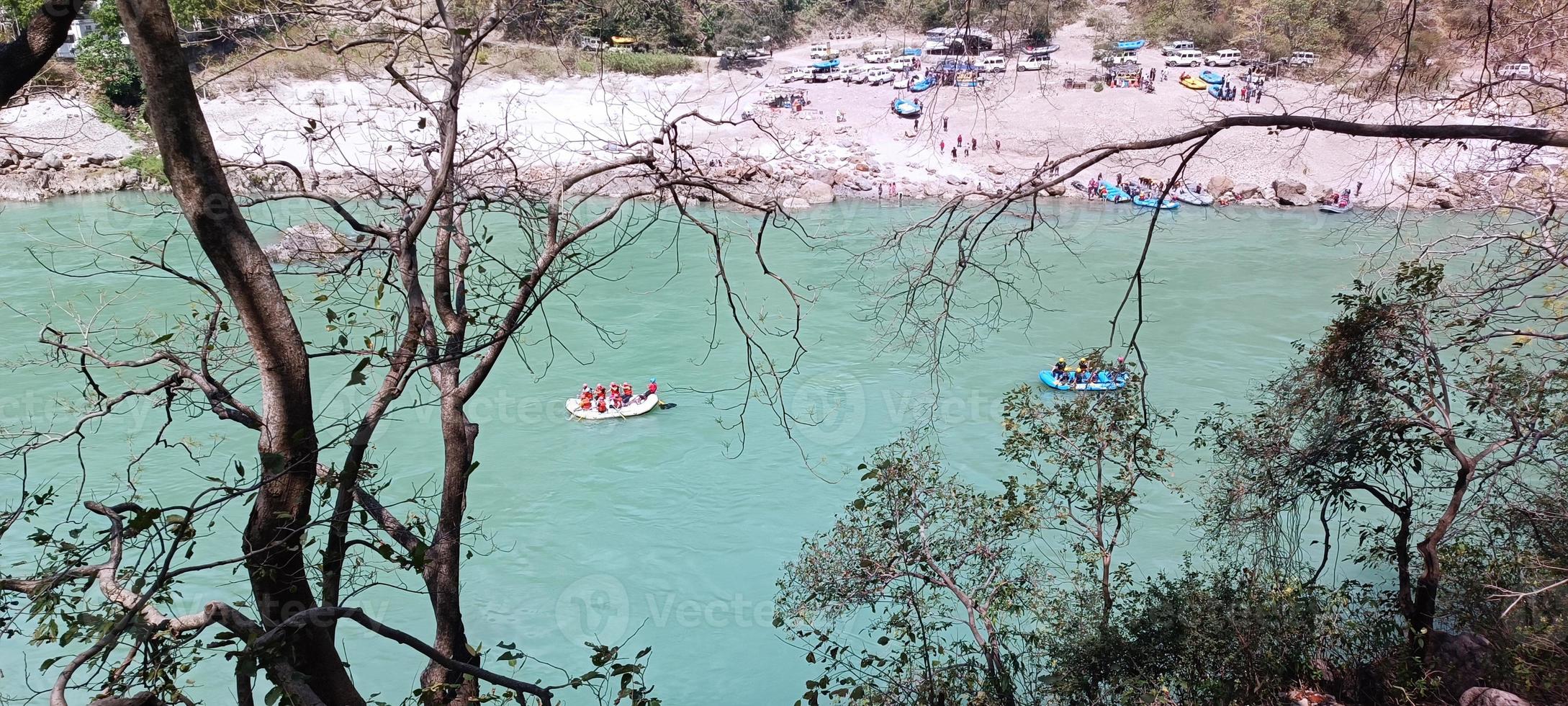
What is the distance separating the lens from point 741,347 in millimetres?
18156

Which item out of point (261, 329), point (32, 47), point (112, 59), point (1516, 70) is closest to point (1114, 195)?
point (112, 59)

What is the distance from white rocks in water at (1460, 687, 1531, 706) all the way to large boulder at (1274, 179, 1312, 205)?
2446cm

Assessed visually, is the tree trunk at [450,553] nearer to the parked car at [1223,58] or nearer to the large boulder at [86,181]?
the large boulder at [86,181]

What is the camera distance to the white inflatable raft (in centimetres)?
1527

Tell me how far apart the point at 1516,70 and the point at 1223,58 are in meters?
29.9

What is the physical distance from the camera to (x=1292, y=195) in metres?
26.9

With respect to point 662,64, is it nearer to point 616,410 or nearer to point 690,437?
point 616,410

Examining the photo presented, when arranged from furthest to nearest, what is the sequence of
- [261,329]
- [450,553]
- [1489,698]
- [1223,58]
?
[1223,58], [1489,698], [450,553], [261,329]

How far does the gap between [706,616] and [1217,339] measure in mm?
11275

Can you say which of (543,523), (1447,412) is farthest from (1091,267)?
(1447,412)

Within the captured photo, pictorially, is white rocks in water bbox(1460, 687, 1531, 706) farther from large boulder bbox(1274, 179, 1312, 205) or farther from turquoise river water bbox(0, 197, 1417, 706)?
large boulder bbox(1274, 179, 1312, 205)

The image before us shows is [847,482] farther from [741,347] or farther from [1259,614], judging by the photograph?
[1259,614]

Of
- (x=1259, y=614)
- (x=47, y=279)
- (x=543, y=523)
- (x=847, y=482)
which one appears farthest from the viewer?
(x=47, y=279)

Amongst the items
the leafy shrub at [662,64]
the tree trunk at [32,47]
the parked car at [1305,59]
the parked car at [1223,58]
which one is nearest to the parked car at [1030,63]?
the tree trunk at [32,47]
